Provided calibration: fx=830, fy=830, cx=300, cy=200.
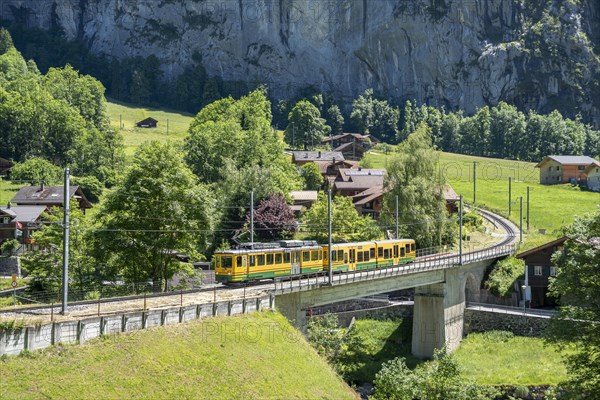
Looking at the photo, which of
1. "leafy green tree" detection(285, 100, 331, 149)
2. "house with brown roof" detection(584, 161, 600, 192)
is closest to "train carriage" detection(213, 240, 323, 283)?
"house with brown roof" detection(584, 161, 600, 192)

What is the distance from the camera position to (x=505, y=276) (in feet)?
238

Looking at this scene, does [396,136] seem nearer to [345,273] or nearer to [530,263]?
[530,263]

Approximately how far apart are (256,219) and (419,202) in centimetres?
1557

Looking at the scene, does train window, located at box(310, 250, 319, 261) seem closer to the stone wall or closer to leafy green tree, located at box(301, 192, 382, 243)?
the stone wall

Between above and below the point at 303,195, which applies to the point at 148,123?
above

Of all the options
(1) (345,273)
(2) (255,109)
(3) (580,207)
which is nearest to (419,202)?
(1) (345,273)

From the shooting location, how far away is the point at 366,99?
651ft

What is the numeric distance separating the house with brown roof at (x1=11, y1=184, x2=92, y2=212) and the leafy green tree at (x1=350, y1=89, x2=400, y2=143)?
11129 centimetres

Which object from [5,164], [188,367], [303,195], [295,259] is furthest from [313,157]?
[188,367]

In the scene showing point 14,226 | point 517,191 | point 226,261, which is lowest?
point 226,261

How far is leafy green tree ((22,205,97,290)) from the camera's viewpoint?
173 ft

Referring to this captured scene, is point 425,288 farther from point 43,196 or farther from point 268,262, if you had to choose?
point 43,196

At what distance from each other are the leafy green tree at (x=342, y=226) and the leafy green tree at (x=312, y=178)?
3020cm

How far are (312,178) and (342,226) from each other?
3469 centimetres
